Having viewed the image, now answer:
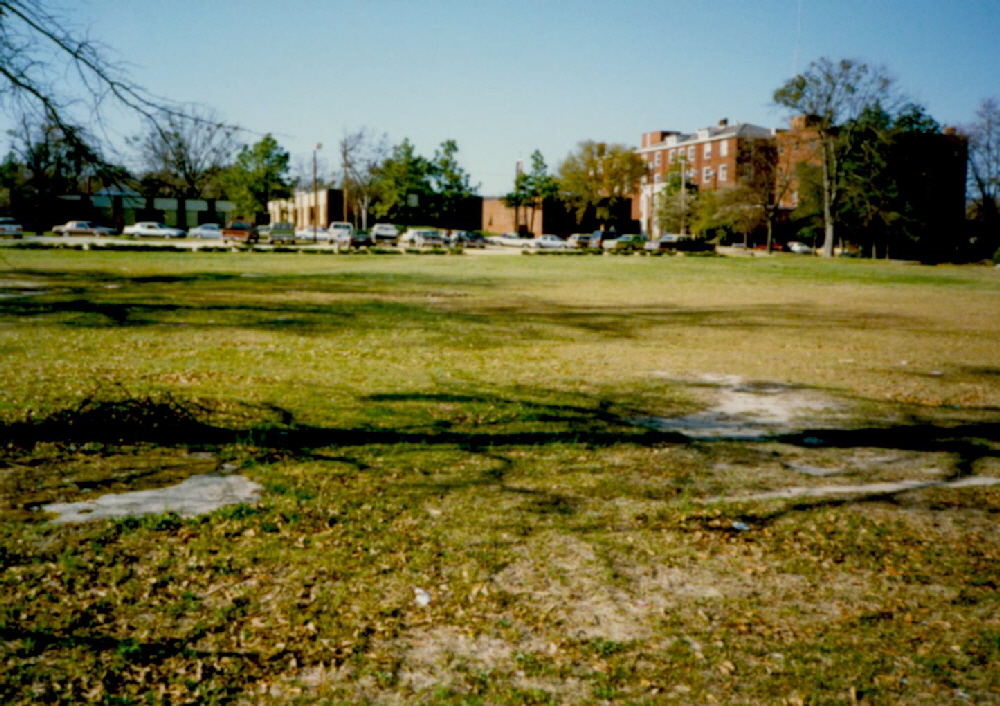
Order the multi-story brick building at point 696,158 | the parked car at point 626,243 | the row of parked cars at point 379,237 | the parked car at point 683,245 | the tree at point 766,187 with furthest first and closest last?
the multi-story brick building at point 696,158 < the tree at point 766,187 < the parked car at point 626,243 < the parked car at point 683,245 < the row of parked cars at point 379,237

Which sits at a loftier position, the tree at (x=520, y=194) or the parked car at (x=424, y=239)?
the tree at (x=520, y=194)

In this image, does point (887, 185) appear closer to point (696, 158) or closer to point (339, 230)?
point (696, 158)

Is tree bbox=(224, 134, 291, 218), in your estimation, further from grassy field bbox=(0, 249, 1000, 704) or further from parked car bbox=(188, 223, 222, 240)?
grassy field bbox=(0, 249, 1000, 704)

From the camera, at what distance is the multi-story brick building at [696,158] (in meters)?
101

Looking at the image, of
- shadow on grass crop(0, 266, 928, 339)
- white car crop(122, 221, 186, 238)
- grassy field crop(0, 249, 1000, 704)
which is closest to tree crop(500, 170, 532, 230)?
white car crop(122, 221, 186, 238)

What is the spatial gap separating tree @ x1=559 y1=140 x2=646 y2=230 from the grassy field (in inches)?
3631

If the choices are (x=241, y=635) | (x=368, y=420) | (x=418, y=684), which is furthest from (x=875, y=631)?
(x=368, y=420)

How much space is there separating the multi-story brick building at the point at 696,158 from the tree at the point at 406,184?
2789 cm

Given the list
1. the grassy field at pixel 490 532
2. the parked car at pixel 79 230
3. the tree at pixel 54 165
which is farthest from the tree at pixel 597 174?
the tree at pixel 54 165

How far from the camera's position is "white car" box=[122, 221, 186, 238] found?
8469 cm

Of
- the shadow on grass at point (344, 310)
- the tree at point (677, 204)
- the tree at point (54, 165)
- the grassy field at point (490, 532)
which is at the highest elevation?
the tree at point (677, 204)

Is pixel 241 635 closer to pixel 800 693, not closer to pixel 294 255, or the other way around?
pixel 800 693

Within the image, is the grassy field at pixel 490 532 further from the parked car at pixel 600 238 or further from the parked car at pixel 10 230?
the parked car at pixel 600 238

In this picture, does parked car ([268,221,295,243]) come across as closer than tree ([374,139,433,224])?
Yes
